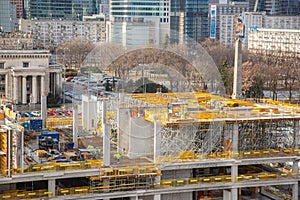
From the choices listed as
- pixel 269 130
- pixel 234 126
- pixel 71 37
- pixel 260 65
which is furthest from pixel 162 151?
pixel 71 37

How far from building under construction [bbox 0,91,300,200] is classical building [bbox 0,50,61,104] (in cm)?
1183

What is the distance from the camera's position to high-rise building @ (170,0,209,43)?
42000 millimetres

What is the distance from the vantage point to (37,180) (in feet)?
39.1

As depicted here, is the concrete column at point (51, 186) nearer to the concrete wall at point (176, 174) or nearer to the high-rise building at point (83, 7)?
the concrete wall at point (176, 174)

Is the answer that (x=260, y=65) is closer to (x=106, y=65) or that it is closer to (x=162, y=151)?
(x=106, y=65)

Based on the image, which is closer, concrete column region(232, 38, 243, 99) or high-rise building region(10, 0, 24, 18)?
concrete column region(232, 38, 243, 99)

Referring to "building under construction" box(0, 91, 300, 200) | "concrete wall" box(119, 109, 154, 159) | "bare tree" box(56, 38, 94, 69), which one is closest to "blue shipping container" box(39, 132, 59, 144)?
"building under construction" box(0, 91, 300, 200)

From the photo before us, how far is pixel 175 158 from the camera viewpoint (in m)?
13.0

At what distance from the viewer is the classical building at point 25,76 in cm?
2616

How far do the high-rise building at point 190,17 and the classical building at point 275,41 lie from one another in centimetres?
341

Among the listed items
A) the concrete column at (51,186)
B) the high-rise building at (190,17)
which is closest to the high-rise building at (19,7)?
the high-rise building at (190,17)

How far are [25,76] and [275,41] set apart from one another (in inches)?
832

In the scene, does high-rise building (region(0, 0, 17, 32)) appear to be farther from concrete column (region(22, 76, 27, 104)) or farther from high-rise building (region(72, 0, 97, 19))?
concrete column (region(22, 76, 27, 104))

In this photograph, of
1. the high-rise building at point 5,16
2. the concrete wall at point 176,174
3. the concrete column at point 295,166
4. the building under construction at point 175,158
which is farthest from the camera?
the high-rise building at point 5,16
